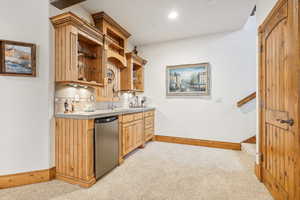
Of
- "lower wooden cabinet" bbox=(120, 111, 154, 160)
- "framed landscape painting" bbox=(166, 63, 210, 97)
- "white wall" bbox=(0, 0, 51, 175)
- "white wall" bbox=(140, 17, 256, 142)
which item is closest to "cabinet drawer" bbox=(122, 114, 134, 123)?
"lower wooden cabinet" bbox=(120, 111, 154, 160)

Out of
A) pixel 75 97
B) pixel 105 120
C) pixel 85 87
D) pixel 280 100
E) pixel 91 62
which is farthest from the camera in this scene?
pixel 91 62

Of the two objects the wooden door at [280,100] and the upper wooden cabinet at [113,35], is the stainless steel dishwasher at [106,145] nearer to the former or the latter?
the upper wooden cabinet at [113,35]

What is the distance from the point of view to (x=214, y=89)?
3.68 m

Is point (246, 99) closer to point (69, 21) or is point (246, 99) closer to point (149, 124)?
point (149, 124)

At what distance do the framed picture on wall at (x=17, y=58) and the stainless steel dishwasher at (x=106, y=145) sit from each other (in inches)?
47.1

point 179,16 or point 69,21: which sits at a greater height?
point 179,16

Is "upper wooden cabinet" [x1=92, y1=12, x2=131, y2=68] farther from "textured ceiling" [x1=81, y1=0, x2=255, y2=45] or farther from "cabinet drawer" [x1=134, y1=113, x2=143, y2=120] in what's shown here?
"cabinet drawer" [x1=134, y1=113, x2=143, y2=120]

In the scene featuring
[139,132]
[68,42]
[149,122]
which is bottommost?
[139,132]

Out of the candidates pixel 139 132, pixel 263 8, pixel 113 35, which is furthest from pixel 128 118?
pixel 263 8

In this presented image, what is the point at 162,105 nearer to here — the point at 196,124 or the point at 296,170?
the point at 196,124

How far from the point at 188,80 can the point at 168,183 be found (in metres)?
2.63

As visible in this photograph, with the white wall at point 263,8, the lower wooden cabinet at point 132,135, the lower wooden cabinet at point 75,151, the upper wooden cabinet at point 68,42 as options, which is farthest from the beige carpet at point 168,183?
the white wall at point 263,8

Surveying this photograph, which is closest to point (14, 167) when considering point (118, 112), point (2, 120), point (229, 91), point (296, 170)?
point (2, 120)

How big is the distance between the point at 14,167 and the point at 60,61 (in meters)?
1.58
